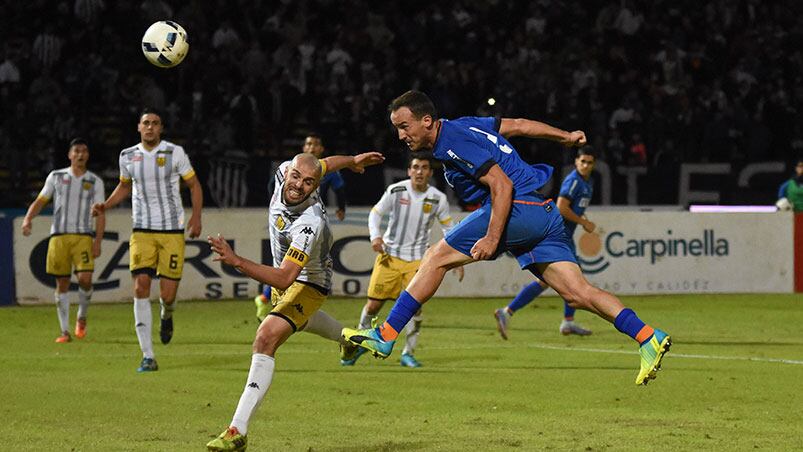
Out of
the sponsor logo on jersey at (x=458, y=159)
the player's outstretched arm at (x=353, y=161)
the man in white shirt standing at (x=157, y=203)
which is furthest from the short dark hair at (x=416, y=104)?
the man in white shirt standing at (x=157, y=203)

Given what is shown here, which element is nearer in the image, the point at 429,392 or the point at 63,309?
the point at 429,392

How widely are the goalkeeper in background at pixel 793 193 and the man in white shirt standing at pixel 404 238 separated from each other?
13494mm

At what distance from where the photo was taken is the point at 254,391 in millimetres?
8367

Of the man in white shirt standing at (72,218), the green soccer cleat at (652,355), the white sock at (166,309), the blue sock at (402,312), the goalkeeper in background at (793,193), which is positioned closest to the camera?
the green soccer cleat at (652,355)

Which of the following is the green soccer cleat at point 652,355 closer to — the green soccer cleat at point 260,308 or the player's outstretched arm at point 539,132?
the player's outstretched arm at point 539,132

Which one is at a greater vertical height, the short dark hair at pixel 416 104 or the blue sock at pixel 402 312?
the short dark hair at pixel 416 104

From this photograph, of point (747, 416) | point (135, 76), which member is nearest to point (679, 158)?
point (135, 76)

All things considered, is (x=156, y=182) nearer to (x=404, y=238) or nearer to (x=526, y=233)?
(x=404, y=238)

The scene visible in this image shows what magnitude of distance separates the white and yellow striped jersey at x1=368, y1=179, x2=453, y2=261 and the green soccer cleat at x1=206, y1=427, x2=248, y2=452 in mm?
6464

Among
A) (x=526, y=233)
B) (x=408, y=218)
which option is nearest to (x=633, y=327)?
(x=526, y=233)

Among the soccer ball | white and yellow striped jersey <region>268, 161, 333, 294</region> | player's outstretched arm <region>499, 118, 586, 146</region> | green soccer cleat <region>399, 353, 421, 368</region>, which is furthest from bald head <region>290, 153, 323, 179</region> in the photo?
green soccer cleat <region>399, 353, 421, 368</region>

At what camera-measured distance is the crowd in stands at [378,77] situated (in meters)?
25.0

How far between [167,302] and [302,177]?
230 inches

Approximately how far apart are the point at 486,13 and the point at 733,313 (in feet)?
44.2
